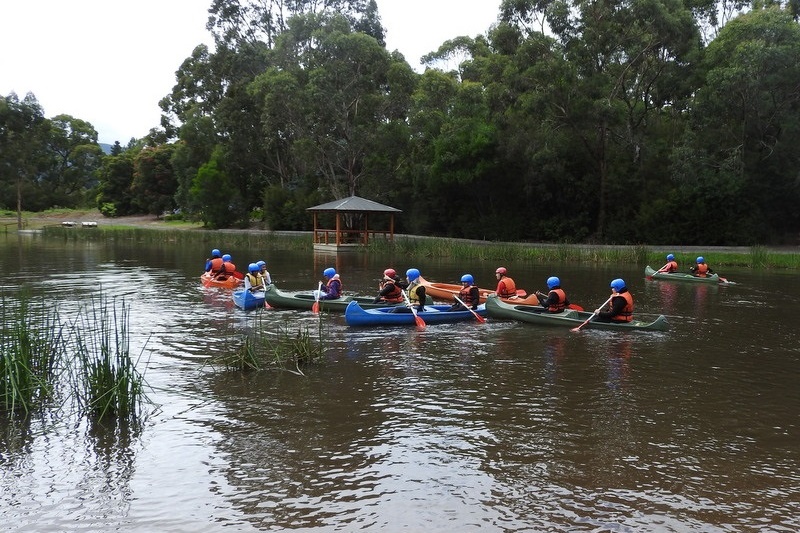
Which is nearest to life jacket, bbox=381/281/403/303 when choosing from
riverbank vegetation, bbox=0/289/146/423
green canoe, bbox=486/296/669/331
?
green canoe, bbox=486/296/669/331

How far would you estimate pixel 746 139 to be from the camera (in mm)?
36344

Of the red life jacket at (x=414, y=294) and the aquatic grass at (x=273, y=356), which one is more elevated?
the red life jacket at (x=414, y=294)

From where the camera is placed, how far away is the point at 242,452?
317 inches

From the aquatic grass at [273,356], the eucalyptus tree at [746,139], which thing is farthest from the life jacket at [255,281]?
the eucalyptus tree at [746,139]

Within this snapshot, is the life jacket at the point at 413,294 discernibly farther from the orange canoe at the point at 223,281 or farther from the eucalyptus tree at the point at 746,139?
the eucalyptus tree at the point at 746,139

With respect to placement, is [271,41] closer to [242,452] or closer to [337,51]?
[337,51]

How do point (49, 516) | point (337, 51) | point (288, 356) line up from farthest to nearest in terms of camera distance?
1. point (337, 51)
2. point (288, 356)
3. point (49, 516)

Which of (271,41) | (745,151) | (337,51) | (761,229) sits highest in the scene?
(271,41)

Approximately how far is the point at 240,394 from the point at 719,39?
111ft

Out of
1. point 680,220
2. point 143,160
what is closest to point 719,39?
point 680,220

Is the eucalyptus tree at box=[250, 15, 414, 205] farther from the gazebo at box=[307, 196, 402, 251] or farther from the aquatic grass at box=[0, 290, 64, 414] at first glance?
the aquatic grass at box=[0, 290, 64, 414]

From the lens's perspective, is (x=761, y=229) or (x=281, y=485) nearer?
(x=281, y=485)

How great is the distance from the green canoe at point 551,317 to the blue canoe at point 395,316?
0.45m

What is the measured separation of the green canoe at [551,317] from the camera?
15.5 meters
